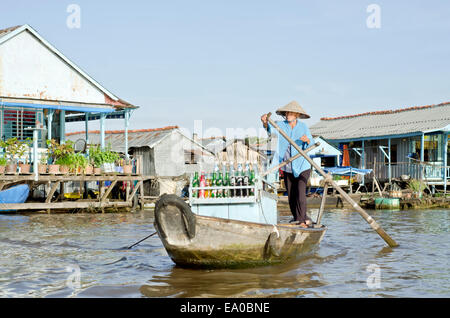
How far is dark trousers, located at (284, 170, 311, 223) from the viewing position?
798 centimetres

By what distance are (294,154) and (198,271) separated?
2.44 meters

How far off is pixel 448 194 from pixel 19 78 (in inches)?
678

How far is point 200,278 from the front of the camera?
21.8ft

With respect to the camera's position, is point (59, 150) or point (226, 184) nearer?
point (226, 184)

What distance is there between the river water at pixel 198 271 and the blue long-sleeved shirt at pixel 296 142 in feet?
4.60

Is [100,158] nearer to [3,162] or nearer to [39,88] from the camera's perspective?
[3,162]

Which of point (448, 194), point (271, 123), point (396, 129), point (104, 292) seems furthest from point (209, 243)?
point (396, 129)

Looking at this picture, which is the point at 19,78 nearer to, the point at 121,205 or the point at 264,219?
the point at 121,205

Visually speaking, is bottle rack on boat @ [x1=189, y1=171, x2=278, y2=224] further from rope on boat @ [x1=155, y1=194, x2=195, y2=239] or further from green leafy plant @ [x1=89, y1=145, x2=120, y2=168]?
green leafy plant @ [x1=89, y1=145, x2=120, y2=168]

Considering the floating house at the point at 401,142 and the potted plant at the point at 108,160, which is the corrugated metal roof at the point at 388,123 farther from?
the potted plant at the point at 108,160

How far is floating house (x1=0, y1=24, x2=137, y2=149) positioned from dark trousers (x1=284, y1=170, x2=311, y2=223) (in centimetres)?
1003

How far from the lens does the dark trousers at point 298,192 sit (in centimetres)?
798

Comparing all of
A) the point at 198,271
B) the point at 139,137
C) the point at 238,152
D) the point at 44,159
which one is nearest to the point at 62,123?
the point at 44,159

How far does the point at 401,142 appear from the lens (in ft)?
84.9
